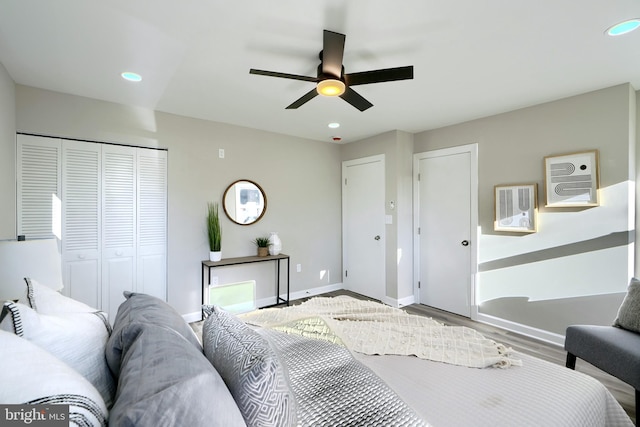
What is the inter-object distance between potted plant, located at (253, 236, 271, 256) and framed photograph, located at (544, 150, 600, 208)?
3243mm

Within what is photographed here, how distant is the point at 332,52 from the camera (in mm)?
1854

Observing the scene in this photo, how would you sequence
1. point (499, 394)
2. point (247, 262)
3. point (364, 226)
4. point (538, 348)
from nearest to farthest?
point (499, 394)
point (538, 348)
point (247, 262)
point (364, 226)

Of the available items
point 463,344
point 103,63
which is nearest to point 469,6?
point 463,344

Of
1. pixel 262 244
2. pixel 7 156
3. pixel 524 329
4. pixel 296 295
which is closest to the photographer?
pixel 7 156

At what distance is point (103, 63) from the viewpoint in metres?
2.25

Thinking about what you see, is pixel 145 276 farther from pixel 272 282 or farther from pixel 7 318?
pixel 7 318

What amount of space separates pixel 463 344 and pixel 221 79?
103 inches

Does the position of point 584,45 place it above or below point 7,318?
above

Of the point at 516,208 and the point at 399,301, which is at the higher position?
the point at 516,208

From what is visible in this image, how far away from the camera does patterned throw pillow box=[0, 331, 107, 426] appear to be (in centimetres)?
55

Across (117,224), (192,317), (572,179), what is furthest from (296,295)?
(572,179)

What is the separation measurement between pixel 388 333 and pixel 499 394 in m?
0.60

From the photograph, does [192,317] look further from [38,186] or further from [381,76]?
[381,76]

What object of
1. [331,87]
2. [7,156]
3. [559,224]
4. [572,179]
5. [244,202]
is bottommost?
[559,224]
